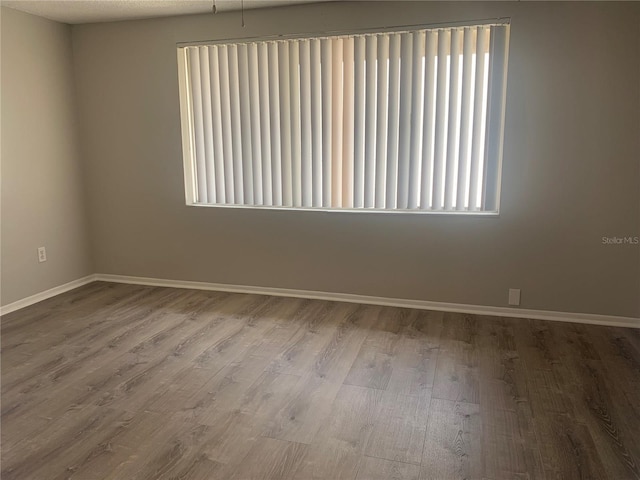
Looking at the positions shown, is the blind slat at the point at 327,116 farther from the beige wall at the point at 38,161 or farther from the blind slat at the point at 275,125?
the beige wall at the point at 38,161

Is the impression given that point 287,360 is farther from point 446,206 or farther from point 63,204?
point 63,204

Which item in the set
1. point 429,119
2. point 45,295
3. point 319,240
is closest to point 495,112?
point 429,119

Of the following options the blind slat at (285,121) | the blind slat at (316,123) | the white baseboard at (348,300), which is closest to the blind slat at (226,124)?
the blind slat at (285,121)

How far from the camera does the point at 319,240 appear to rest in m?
4.02

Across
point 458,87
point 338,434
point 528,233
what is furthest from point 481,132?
point 338,434

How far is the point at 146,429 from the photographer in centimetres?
226

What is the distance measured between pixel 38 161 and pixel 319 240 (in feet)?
8.13

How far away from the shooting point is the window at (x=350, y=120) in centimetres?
347

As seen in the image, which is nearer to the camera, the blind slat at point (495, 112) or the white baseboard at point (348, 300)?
the blind slat at point (495, 112)

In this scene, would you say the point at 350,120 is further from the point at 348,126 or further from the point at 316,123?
the point at 316,123

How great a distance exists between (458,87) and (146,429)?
2.97 m

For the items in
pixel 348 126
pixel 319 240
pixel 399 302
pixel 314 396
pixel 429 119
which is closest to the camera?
pixel 314 396

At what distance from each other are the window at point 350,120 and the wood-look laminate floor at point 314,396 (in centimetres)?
102

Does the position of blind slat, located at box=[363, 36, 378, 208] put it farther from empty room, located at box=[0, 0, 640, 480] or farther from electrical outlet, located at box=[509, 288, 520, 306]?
electrical outlet, located at box=[509, 288, 520, 306]
